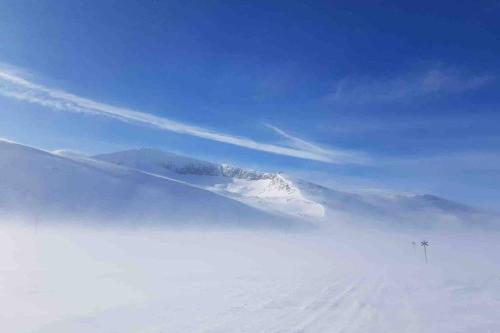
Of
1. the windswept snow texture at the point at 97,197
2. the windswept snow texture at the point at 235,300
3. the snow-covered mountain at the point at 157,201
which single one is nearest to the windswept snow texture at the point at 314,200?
the snow-covered mountain at the point at 157,201

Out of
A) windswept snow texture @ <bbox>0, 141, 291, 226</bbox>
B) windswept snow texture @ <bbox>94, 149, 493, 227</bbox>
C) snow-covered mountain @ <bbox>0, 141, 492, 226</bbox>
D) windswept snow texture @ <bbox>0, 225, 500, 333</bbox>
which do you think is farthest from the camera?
windswept snow texture @ <bbox>94, 149, 493, 227</bbox>

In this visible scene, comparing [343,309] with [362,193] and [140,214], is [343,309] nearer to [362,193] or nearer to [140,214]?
[140,214]

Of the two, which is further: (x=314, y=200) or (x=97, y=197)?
(x=314, y=200)

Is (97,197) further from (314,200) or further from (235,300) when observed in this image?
(235,300)

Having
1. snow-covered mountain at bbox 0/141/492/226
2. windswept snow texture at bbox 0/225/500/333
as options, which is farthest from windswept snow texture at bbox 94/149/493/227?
windswept snow texture at bbox 0/225/500/333

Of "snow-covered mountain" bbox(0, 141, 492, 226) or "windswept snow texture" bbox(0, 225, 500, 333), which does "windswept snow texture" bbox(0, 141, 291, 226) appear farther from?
"windswept snow texture" bbox(0, 225, 500, 333)

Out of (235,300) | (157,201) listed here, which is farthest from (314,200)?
(235,300)

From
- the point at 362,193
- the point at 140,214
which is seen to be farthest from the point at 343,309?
the point at 362,193

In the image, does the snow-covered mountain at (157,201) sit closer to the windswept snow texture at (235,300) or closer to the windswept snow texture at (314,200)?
the windswept snow texture at (314,200)
